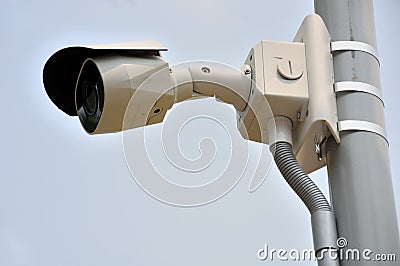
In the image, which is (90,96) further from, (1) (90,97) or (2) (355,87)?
(2) (355,87)

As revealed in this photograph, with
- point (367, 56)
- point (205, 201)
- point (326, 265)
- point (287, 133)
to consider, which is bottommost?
point (326, 265)

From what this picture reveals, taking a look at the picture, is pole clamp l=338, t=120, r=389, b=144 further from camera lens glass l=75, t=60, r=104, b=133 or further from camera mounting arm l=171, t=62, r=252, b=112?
camera lens glass l=75, t=60, r=104, b=133

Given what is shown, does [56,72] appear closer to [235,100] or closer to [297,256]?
[235,100]

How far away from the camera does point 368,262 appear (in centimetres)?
281

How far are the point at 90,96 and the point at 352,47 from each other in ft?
2.39

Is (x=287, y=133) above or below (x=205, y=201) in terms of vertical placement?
above

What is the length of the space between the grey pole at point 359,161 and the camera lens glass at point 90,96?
623mm

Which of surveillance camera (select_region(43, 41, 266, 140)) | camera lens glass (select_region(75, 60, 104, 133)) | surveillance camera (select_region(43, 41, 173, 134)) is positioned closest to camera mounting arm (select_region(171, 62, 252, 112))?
surveillance camera (select_region(43, 41, 266, 140))

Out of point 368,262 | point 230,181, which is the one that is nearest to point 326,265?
point 368,262

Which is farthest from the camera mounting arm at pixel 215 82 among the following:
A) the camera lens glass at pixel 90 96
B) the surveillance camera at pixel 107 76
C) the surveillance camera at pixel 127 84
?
the camera lens glass at pixel 90 96

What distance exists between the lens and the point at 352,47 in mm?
3127

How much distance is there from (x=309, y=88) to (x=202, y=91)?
0.92ft

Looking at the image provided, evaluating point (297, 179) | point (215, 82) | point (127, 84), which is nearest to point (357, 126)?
point (297, 179)

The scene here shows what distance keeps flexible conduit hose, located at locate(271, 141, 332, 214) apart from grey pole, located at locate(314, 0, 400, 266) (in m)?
0.06
